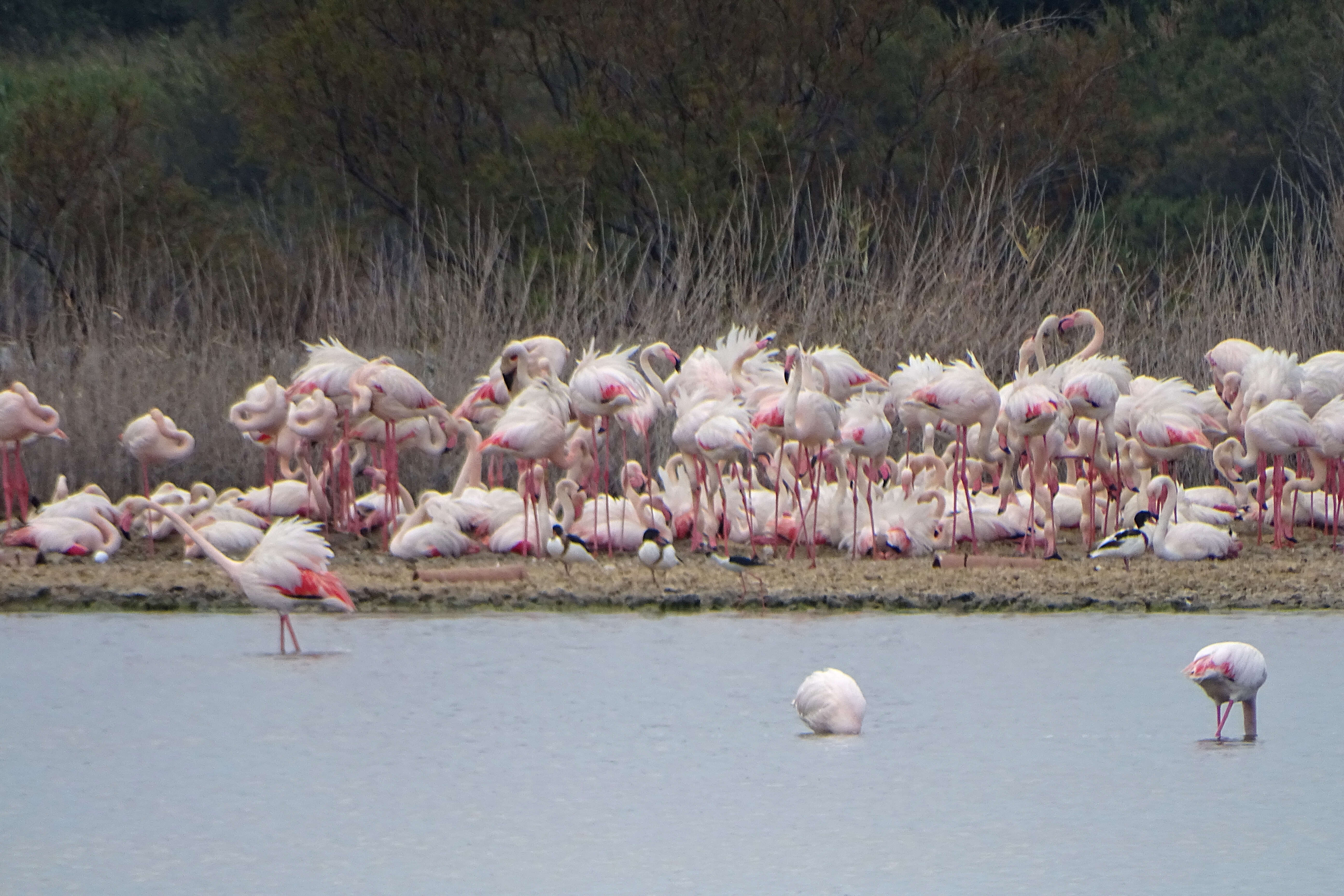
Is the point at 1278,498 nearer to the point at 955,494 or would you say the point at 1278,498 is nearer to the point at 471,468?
the point at 955,494

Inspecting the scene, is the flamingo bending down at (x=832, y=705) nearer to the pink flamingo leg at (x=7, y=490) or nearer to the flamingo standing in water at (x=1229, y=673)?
the flamingo standing in water at (x=1229, y=673)

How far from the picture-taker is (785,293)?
45.1ft

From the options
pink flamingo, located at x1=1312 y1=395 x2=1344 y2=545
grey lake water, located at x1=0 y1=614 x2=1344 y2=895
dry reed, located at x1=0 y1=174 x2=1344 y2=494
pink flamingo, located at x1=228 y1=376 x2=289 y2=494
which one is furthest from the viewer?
dry reed, located at x1=0 y1=174 x2=1344 y2=494

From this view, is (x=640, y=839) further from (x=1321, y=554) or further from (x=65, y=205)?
(x=65, y=205)

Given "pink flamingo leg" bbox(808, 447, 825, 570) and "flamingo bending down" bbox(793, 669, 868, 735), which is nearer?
"flamingo bending down" bbox(793, 669, 868, 735)

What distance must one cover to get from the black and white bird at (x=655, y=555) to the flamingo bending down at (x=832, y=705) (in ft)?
8.71

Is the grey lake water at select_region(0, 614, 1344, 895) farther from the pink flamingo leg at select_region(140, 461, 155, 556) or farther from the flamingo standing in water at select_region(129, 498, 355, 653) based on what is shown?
the pink flamingo leg at select_region(140, 461, 155, 556)

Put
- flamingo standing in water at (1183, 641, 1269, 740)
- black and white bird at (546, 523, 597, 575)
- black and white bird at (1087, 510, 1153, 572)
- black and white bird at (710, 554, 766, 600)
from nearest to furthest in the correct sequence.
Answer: flamingo standing in water at (1183, 641, 1269, 740), black and white bird at (710, 554, 766, 600), black and white bird at (1087, 510, 1153, 572), black and white bird at (546, 523, 597, 575)

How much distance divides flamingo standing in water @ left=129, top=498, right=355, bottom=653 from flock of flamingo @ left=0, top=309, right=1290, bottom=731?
167 cm

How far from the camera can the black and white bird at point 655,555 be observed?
8.56 metres

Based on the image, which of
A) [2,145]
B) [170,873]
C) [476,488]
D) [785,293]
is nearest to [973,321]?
[785,293]

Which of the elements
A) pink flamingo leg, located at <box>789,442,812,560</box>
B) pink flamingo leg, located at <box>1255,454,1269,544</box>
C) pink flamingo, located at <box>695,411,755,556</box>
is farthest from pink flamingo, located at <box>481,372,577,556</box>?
pink flamingo leg, located at <box>1255,454,1269,544</box>

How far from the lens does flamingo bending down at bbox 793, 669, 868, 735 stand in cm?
584

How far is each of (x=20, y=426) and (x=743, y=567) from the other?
397 cm
